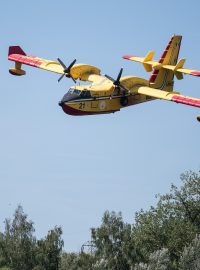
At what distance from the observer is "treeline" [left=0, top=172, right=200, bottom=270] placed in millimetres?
133250

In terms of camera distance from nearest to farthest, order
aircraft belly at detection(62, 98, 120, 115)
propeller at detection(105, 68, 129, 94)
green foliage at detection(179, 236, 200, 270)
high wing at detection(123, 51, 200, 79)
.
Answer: aircraft belly at detection(62, 98, 120, 115) → propeller at detection(105, 68, 129, 94) → high wing at detection(123, 51, 200, 79) → green foliage at detection(179, 236, 200, 270)

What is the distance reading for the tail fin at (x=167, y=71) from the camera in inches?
4225

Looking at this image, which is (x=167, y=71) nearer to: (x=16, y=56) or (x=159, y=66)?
(x=159, y=66)

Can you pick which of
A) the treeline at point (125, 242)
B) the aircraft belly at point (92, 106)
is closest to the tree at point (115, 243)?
the treeline at point (125, 242)

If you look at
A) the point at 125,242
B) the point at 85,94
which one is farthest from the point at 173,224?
the point at 85,94

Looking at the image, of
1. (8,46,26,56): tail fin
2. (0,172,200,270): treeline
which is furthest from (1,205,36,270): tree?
(8,46,26,56): tail fin

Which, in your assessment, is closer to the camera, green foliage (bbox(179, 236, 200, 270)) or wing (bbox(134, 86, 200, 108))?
wing (bbox(134, 86, 200, 108))

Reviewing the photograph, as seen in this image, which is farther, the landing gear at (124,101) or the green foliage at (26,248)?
the green foliage at (26,248)

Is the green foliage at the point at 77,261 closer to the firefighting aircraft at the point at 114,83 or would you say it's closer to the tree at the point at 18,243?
the tree at the point at 18,243

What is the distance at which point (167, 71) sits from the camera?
108062 millimetres

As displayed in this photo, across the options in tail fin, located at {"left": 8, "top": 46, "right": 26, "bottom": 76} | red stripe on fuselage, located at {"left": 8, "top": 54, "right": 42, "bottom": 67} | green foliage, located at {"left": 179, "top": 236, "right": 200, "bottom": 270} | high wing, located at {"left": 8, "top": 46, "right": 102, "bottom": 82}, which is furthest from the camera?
green foliage, located at {"left": 179, "top": 236, "right": 200, "bottom": 270}

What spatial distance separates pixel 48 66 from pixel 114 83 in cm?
1117

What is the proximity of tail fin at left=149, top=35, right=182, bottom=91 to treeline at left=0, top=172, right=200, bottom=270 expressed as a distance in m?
28.8

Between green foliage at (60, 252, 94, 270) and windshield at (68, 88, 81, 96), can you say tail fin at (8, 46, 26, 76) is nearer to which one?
windshield at (68, 88, 81, 96)
